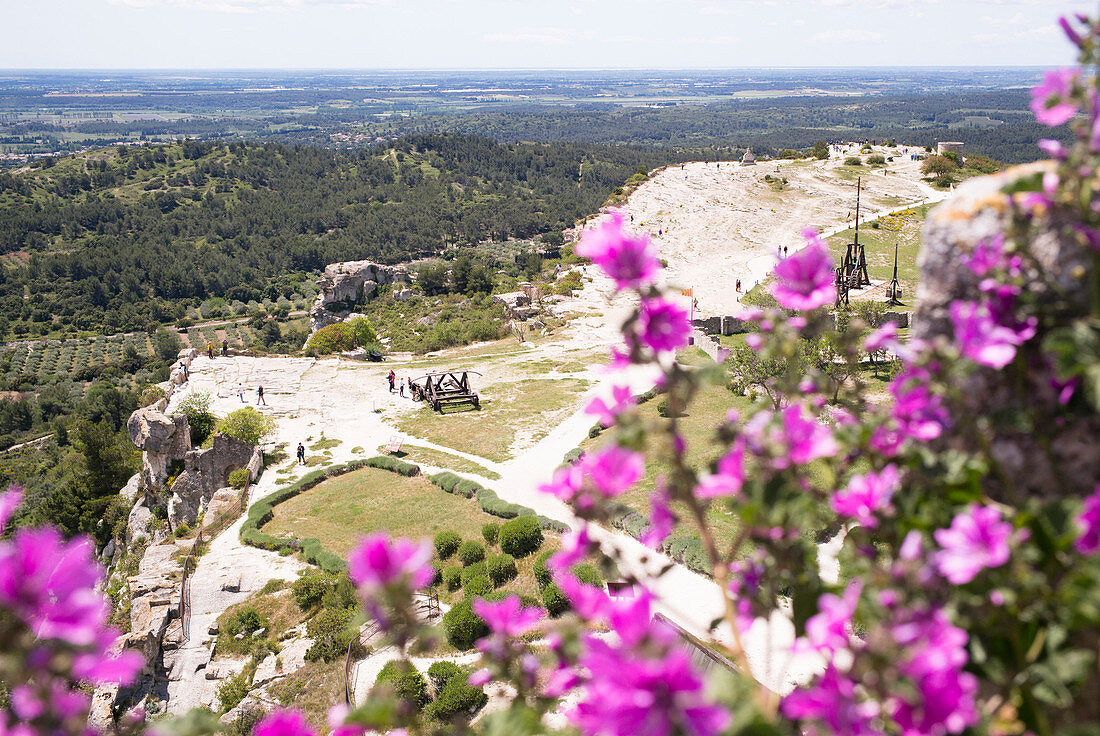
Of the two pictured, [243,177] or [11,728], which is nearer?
[11,728]

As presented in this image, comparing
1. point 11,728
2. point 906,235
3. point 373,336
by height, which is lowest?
point 373,336

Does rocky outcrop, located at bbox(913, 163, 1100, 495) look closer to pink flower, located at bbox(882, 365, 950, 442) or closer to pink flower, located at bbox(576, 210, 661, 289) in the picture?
pink flower, located at bbox(882, 365, 950, 442)

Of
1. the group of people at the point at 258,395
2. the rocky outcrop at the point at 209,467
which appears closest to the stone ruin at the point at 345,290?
the group of people at the point at 258,395

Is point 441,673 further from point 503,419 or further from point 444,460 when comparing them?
point 503,419

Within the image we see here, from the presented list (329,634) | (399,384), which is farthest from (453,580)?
(399,384)

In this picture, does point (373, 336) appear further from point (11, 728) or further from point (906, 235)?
point (11, 728)

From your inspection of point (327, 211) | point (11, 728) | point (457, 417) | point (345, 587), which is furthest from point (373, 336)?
point (327, 211)

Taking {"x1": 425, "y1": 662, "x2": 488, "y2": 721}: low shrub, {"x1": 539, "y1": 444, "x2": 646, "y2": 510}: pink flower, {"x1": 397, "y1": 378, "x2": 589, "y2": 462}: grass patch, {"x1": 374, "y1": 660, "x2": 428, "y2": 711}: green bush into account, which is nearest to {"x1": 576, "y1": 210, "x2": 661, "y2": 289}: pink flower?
{"x1": 539, "y1": 444, "x2": 646, "y2": 510}: pink flower

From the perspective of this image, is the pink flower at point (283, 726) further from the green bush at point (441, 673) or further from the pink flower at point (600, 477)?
the green bush at point (441, 673)
